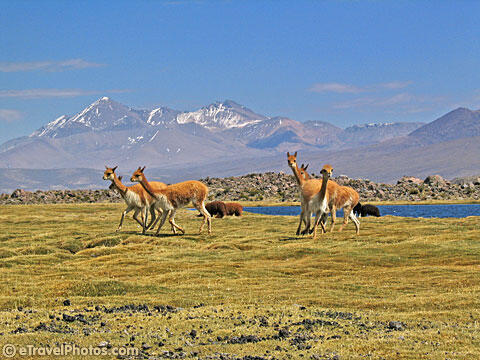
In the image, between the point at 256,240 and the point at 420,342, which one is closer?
the point at 420,342

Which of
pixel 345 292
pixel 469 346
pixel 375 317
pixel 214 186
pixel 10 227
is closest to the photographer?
pixel 469 346

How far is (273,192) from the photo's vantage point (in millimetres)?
132625

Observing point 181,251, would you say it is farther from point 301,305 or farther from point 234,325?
point 234,325

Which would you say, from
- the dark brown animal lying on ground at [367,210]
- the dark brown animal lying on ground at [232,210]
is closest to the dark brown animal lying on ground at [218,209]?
the dark brown animal lying on ground at [232,210]

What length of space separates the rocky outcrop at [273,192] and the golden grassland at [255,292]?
85726 millimetres

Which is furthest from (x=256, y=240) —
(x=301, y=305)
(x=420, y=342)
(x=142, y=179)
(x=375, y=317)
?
(x=420, y=342)

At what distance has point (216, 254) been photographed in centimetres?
3150

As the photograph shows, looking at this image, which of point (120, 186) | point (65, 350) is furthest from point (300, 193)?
point (65, 350)

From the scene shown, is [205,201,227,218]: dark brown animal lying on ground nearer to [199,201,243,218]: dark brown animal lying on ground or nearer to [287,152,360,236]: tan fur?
[199,201,243,218]: dark brown animal lying on ground

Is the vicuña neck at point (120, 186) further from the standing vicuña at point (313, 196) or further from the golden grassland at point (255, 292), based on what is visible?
the standing vicuña at point (313, 196)

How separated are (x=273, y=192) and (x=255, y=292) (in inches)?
4389

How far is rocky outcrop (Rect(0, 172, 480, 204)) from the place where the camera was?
410 ft

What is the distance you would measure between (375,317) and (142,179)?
23648 mm

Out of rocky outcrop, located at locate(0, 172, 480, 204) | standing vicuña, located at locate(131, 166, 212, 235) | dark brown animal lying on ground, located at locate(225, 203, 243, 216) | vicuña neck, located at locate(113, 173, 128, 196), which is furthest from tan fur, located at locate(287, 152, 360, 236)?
rocky outcrop, located at locate(0, 172, 480, 204)
